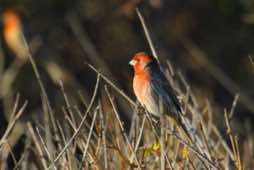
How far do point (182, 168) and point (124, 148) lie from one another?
0.67m

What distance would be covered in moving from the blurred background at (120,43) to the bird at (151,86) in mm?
6994

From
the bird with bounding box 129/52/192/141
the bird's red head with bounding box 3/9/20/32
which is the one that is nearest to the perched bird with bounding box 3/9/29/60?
the bird's red head with bounding box 3/9/20/32

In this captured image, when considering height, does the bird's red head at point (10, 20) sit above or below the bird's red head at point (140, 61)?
above

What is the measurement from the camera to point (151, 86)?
Result: 7.93 m

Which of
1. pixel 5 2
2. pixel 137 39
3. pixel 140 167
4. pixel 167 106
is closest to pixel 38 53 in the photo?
pixel 5 2

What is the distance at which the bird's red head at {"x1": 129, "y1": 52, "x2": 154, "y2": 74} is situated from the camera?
7.65m

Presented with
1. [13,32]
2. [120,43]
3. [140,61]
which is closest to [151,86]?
[140,61]

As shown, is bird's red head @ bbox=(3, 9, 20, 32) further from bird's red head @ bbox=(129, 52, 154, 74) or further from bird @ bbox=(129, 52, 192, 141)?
bird's red head @ bbox=(129, 52, 154, 74)

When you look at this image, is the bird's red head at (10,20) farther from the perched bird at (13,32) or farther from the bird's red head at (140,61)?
the bird's red head at (140,61)

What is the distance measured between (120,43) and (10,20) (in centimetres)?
312

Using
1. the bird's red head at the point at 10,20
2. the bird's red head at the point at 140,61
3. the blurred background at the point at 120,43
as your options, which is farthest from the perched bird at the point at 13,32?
the bird's red head at the point at 140,61

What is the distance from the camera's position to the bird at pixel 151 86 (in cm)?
771

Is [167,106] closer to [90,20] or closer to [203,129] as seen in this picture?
[203,129]

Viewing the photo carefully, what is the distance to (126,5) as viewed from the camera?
44.7ft
